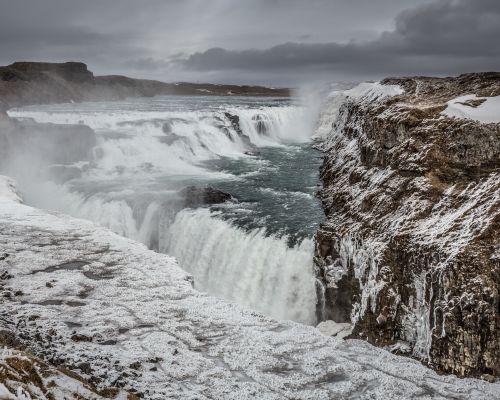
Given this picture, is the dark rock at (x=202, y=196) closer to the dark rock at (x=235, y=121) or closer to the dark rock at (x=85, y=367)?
the dark rock at (x=85, y=367)

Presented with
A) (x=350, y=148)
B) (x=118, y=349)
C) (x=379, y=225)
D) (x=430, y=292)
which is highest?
(x=350, y=148)

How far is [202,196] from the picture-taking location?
67.8 feet

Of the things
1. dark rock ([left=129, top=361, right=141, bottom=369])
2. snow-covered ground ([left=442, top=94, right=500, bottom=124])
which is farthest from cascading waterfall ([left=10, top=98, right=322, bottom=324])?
dark rock ([left=129, top=361, right=141, bottom=369])

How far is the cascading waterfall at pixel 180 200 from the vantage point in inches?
594

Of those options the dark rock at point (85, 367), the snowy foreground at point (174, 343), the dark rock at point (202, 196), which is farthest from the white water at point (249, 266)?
the dark rock at point (85, 367)

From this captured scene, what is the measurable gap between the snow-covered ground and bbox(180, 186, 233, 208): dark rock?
1022 cm

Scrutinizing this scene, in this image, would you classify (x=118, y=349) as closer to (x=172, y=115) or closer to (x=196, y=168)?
(x=196, y=168)

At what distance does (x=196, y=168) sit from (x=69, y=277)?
18687 millimetres

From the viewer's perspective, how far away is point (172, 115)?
40.7 meters

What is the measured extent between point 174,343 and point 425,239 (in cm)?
618

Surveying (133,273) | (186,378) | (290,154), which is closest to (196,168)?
(290,154)

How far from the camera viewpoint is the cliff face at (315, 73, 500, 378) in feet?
30.2

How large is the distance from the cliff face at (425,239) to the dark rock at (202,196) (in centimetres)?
583

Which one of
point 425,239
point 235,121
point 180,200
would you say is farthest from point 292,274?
point 235,121
